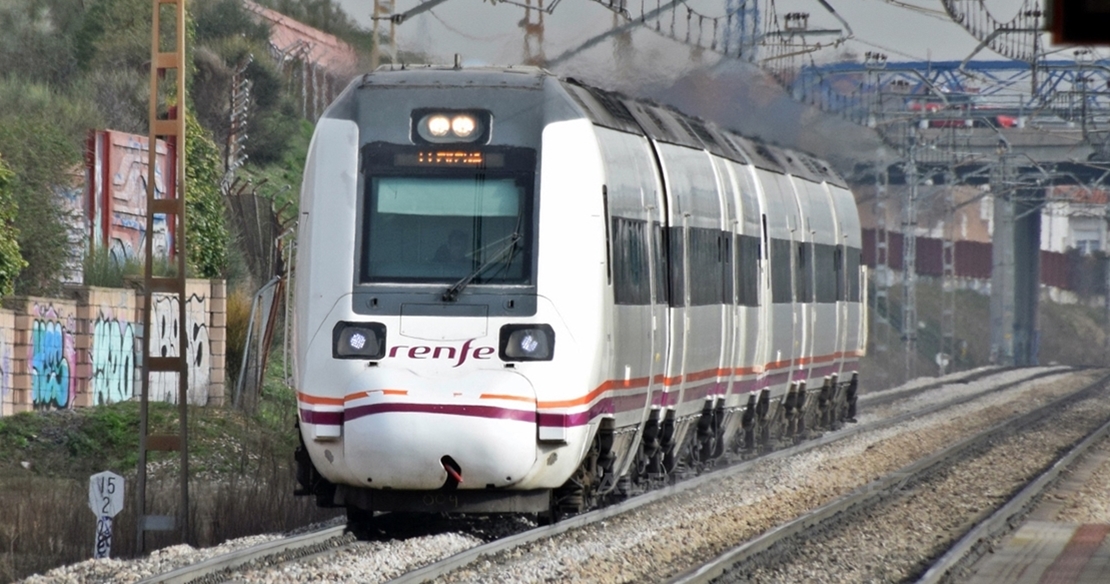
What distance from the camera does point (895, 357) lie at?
62469 mm

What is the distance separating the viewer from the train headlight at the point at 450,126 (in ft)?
40.9

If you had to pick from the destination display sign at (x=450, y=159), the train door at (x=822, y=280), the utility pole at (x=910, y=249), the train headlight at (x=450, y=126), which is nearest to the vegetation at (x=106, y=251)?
the destination display sign at (x=450, y=159)

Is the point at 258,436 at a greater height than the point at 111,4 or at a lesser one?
lesser

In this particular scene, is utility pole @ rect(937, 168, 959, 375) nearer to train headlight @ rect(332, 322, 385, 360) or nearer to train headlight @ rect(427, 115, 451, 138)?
train headlight @ rect(427, 115, 451, 138)

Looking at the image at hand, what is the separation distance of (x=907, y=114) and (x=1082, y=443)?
27.2m

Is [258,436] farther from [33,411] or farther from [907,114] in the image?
[907,114]

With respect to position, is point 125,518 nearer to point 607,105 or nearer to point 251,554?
point 251,554

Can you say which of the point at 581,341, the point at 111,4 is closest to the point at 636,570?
the point at 581,341

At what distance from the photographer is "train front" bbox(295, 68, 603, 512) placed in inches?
460

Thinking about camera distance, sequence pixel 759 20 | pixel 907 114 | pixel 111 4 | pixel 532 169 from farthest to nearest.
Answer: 1. pixel 907 114
2. pixel 111 4
3. pixel 759 20
4. pixel 532 169

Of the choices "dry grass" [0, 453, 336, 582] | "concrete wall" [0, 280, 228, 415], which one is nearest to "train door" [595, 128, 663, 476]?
"dry grass" [0, 453, 336, 582]

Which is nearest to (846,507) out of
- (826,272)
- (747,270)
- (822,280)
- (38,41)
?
(747,270)

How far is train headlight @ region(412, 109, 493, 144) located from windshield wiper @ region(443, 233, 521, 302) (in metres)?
0.77

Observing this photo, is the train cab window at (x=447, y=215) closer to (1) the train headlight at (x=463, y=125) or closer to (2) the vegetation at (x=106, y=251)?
(1) the train headlight at (x=463, y=125)
